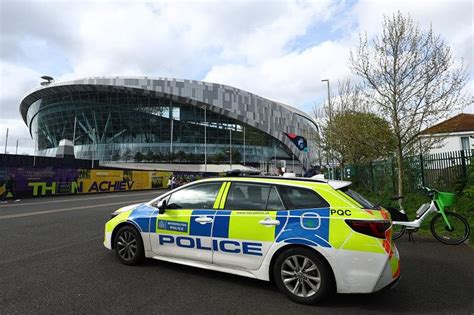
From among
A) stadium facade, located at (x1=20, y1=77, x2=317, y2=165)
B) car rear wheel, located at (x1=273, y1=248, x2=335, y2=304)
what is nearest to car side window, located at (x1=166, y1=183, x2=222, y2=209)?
car rear wheel, located at (x1=273, y1=248, x2=335, y2=304)

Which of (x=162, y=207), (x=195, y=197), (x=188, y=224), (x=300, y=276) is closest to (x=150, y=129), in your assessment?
(x=162, y=207)

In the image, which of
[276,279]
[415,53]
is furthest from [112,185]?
[276,279]

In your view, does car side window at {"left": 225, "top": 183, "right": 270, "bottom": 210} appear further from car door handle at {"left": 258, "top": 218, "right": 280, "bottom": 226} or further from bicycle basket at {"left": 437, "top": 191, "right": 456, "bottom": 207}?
bicycle basket at {"left": 437, "top": 191, "right": 456, "bottom": 207}

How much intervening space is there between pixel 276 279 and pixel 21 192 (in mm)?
20390

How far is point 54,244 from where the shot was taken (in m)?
6.55

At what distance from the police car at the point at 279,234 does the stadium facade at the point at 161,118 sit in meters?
69.7

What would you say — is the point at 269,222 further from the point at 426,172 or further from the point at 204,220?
the point at 426,172

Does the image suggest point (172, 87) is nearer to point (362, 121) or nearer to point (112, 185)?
point (112, 185)

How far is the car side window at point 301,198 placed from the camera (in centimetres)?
390

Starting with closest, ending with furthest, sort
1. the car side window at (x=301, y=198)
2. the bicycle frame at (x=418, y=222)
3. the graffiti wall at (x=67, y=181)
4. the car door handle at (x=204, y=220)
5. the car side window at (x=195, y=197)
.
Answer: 1. the car side window at (x=301, y=198)
2. the car door handle at (x=204, y=220)
3. the car side window at (x=195, y=197)
4. the bicycle frame at (x=418, y=222)
5. the graffiti wall at (x=67, y=181)

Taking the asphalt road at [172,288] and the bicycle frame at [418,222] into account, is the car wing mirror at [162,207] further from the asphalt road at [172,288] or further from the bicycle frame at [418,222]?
the bicycle frame at [418,222]

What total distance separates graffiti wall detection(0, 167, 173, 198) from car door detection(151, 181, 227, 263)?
699 inches

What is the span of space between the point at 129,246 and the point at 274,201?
2.50m

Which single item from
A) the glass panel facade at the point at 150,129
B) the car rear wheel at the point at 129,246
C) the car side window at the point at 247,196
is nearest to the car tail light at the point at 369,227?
the car side window at the point at 247,196
